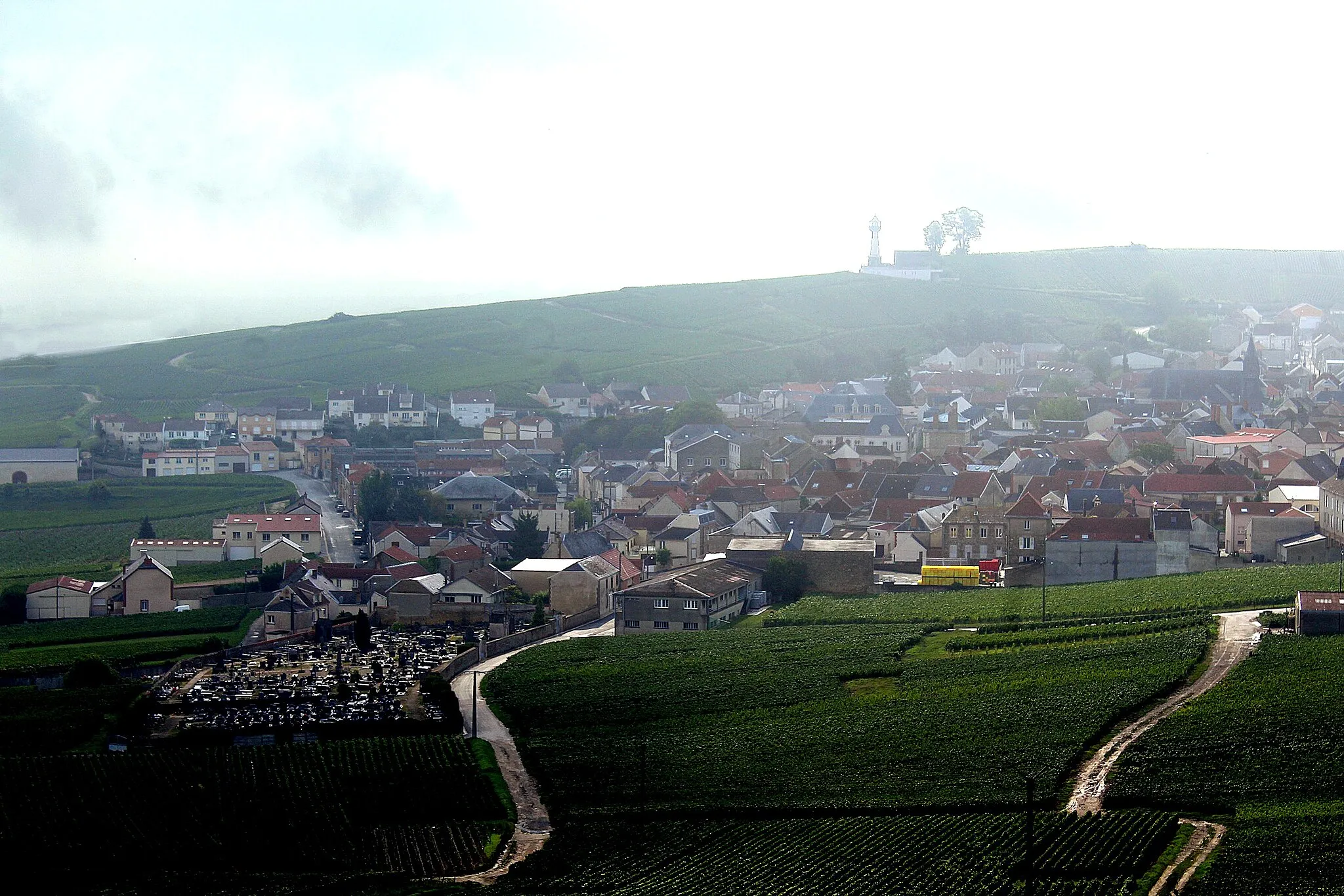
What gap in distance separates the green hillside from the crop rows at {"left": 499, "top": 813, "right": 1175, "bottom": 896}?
46.2 m

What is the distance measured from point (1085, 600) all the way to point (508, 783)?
15137 millimetres

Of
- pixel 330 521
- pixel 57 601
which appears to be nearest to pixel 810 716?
pixel 57 601

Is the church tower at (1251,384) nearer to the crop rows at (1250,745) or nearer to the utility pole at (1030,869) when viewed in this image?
the crop rows at (1250,745)

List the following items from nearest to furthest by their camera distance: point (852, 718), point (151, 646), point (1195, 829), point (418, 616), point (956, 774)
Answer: point (1195, 829), point (956, 774), point (852, 718), point (151, 646), point (418, 616)

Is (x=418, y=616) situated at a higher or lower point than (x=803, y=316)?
lower

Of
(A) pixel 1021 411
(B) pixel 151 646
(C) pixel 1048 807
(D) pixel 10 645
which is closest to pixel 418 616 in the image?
(B) pixel 151 646

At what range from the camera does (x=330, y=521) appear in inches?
1999

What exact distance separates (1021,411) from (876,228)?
5173 centimetres

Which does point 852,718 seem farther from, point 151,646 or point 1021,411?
point 1021,411

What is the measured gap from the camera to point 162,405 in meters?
73.9

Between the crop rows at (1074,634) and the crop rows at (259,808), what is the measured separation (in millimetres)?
10523

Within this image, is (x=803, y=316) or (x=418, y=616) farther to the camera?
(x=803, y=316)

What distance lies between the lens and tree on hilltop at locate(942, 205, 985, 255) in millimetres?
118812

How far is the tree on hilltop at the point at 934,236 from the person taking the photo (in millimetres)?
118750
